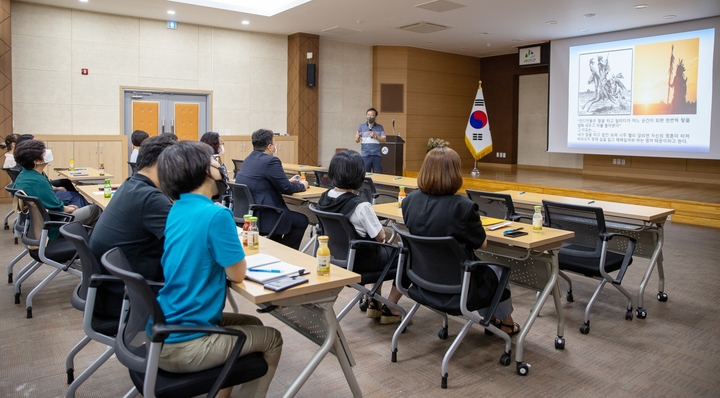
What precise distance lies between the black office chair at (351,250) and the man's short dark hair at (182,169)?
133cm

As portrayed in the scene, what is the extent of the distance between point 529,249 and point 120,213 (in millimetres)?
2219

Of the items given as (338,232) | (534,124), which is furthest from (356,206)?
(534,124)

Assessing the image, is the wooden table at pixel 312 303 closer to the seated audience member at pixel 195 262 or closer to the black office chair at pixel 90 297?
the seated audience member at pixel 195 262

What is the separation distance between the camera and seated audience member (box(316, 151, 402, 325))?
345 cm

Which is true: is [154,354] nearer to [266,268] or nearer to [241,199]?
[266,268]

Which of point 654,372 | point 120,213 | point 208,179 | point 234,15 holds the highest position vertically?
point 234,15

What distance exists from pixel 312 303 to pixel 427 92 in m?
12.3

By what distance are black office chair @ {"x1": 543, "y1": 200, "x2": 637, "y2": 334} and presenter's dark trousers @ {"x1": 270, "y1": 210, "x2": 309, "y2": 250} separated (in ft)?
6.82

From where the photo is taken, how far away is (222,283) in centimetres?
212

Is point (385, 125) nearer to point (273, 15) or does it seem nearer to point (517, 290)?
point (273, 15)

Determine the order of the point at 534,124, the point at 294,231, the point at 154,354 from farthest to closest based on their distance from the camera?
Answer: the point at 534,124 → the point at 294,231 → the point at 154,354

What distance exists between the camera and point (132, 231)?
2465 millimetres

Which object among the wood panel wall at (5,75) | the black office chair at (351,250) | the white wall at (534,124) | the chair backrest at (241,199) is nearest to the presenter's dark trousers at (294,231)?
the chair backrest at (241,199)

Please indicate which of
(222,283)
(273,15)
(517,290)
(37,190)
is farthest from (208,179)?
(273,15)
